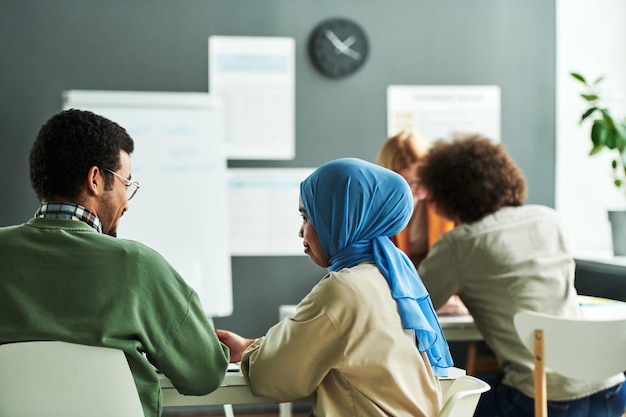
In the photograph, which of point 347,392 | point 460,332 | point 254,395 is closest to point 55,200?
point 254,395

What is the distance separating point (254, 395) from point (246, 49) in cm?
299

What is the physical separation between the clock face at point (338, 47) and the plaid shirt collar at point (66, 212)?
9.63 feet

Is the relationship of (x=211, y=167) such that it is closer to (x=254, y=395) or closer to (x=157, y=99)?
(x=157, y=99)

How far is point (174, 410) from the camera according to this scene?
448 cm

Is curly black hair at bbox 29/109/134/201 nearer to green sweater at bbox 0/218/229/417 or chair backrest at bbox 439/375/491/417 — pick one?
green sweater at bbox 0/218/229/417

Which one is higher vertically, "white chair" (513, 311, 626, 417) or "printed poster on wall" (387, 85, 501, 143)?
"printed poster on wall" (387, 85, 501, 143)

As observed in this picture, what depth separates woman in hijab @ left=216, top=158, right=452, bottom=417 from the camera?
1.79 meters

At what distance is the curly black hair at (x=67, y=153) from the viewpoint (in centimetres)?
184

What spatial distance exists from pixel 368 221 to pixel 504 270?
1077 mm

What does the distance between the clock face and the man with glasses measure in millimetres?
2837

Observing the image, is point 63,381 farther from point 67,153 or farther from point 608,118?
point 608,118

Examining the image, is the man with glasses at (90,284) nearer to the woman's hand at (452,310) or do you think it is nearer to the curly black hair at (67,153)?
the curly black hair at (67,153)

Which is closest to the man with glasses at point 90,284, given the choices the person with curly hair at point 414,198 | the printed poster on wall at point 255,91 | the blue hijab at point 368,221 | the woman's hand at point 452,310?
the blue hijab at point 368,221

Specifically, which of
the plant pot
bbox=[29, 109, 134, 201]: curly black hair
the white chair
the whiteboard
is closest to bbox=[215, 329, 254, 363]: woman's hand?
bbox=[29, 109, 134, 201]: curly black hair
